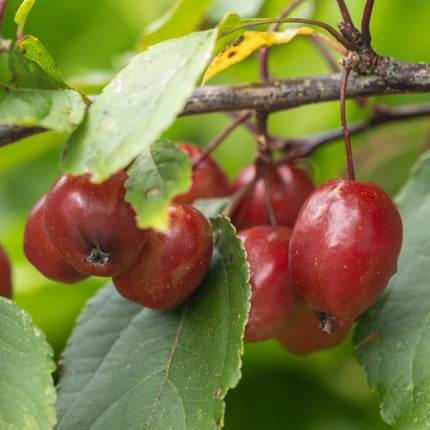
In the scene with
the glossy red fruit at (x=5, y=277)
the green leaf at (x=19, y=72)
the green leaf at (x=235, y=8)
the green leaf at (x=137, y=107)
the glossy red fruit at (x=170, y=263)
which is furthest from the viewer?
the green leaf at (x=235, y=8)

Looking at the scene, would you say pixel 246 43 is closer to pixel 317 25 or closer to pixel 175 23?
pixel 317 25

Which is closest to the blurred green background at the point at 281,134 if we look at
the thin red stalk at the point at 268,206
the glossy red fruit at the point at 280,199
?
the glossy red fruit at the point at 280,199

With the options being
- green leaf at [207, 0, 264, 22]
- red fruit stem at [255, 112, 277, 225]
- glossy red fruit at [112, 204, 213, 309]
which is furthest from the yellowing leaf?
green leaf at [207, 0, 264, 22]

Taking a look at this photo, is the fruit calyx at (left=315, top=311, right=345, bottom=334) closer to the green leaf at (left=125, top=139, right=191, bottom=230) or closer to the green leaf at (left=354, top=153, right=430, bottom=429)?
the green leaf at (left=354, top=153, right=430, bottom=429)

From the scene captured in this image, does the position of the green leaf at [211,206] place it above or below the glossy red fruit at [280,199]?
above

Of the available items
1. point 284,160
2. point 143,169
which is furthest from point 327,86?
point 143,169

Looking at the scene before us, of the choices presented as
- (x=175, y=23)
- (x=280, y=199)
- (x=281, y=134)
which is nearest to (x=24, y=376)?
(x=280, y=199)

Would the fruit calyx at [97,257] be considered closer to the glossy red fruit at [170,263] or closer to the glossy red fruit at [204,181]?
the glossy red fruit at [170,263]
